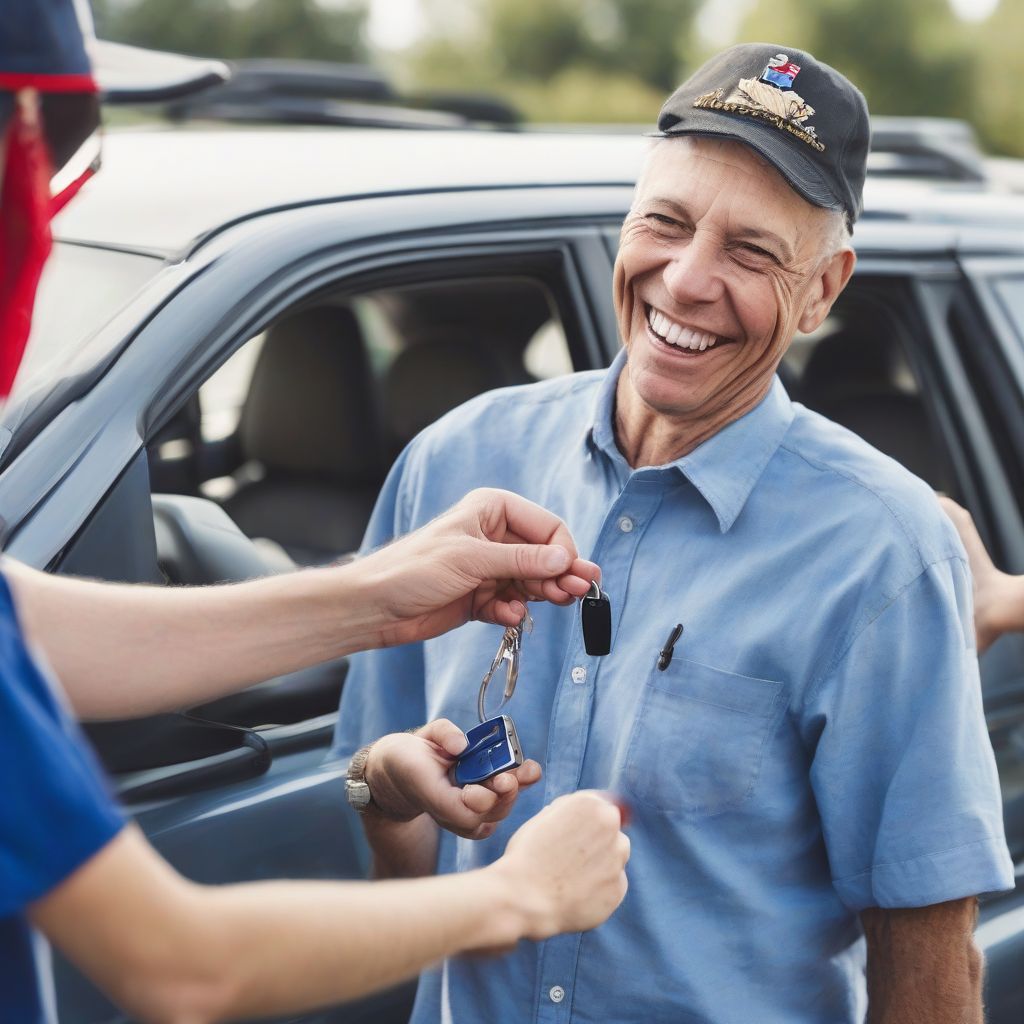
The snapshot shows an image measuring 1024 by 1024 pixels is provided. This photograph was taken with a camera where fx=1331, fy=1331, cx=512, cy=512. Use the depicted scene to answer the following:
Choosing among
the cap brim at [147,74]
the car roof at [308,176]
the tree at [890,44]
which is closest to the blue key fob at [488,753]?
the car roof at [308,176]

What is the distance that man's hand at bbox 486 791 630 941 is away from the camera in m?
1.27

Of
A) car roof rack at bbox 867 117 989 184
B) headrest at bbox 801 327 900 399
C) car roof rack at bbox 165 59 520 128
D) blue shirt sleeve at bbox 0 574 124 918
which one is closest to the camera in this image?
blue shirt sleeve at bbox 0 574 124 918

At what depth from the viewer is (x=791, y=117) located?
1772mm

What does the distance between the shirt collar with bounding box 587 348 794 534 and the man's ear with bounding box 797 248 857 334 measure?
153mm

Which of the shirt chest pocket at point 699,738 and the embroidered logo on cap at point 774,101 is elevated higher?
the embroidered logo on cap at point 774,101

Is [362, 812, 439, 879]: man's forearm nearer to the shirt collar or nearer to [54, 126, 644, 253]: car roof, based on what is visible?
the shirt collar

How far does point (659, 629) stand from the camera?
176 cm

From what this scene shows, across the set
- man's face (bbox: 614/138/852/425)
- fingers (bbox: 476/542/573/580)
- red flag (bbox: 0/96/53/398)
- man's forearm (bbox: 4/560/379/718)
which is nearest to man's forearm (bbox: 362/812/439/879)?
man's forearm (bbox: 4/560/379/718)

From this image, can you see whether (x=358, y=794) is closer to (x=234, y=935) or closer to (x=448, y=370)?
(x=234, y=935)

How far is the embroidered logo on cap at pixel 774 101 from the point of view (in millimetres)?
1770

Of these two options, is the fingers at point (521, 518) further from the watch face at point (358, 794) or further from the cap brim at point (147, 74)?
the cap brim at point (147, 74)

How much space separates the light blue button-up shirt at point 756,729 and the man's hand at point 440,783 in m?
0.16

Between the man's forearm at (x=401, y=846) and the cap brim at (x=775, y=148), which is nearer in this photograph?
the cap brim at (x=775, y=148)

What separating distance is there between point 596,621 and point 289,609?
400 mm
